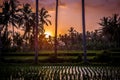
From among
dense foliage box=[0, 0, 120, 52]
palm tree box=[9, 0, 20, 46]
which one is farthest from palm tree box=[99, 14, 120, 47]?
palm tree box=[9, 0, 20, 46]

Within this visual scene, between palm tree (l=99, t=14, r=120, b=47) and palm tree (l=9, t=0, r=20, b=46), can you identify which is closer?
palm tree (l=9, t=0, r=20, b=46)

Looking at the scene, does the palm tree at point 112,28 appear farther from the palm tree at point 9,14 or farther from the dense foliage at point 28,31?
the palm tree at point 9,14

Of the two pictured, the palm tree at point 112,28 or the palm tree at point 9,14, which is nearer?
the palm tree at point 9,14

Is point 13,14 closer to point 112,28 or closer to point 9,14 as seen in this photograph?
point 9,14

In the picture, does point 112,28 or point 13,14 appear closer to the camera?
point 13,14

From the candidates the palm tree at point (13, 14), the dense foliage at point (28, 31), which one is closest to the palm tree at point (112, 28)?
the dense foliage at point (28, 31)

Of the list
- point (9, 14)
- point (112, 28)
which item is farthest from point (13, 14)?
point (112, 28)

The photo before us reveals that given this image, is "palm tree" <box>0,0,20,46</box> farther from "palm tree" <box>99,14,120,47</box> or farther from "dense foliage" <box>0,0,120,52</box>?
"palm tree" <box>99,14,120,47</box>

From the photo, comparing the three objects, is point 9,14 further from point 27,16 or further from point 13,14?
point 27,16

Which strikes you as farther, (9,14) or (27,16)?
(27,16)

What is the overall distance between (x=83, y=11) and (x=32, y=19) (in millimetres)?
35589

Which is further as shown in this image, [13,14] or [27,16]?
[27,16]

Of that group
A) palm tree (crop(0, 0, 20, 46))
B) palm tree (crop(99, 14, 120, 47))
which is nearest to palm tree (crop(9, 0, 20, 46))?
palm tree (crop(0, 0, 20, 46))

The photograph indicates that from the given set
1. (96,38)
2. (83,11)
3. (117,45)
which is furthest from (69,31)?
(83,11)
